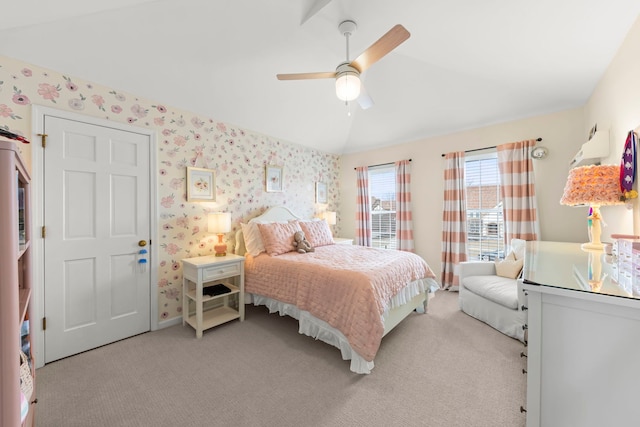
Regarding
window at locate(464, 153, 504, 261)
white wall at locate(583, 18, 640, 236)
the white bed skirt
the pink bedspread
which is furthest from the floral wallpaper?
white wall at locate(583, 18, 640, 236)

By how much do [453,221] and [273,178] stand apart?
295 cm

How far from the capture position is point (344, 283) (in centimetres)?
218

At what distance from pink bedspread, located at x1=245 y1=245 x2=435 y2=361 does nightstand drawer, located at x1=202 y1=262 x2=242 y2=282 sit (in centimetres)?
18

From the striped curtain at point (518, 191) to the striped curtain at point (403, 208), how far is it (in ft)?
4.39

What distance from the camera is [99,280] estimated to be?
2.41 meters

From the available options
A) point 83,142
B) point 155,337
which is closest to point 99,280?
point 155,337

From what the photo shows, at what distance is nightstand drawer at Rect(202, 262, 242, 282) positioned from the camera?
268 centimetres

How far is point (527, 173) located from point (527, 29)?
1.88 metres

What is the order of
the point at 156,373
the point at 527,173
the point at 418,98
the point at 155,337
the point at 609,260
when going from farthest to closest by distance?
the point at 418,98, the point at 527,173, the point at 155,337, the point at 156,373, the point at 609,260

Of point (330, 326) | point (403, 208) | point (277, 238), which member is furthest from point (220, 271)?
point (403, 208)

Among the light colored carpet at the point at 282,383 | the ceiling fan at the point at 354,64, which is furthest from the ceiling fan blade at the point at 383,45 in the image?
the light colored carpet at the point at 282,383

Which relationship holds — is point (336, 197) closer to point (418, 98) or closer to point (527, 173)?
point (418, 98)

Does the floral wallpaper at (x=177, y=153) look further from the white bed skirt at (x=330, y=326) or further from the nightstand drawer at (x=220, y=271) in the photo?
the white bed skirt at (x=330, y=326)

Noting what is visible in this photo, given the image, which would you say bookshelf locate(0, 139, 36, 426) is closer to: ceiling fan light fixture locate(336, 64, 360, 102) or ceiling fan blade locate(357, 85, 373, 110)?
ceiling fan light fixture locate(336, 64, 360, 102)
